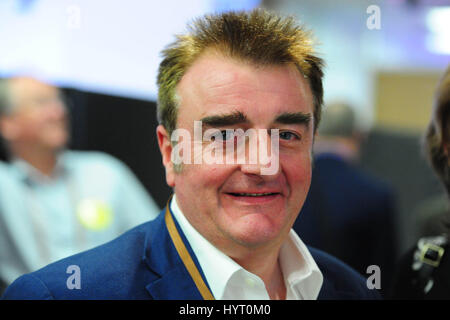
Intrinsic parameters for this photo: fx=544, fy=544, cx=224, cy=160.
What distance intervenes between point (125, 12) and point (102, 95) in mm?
398

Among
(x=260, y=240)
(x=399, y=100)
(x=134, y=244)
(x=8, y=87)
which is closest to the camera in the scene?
(x=260, y=240)

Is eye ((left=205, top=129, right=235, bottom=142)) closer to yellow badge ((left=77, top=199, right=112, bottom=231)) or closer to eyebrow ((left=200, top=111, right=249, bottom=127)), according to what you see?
eyebrow ((left=200, top=111, right=249, bottom=127))

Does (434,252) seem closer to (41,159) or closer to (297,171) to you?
(297,171)

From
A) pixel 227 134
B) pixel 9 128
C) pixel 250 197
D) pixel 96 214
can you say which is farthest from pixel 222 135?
pixel 9 128

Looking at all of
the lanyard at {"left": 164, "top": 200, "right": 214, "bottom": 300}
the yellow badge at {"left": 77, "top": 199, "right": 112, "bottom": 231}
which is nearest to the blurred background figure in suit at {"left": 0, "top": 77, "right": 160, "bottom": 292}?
the yellow badge at {"left": 77, "top": 199, "right": 112, "bottom": 231}

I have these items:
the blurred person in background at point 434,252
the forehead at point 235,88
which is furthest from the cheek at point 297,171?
the blurred person in background at point 434,252

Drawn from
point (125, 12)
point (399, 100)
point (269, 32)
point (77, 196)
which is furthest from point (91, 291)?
point (399, 100)

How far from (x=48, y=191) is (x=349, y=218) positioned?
95cm

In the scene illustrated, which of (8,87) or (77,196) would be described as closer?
(77,196)

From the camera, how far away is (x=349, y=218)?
5.83ft

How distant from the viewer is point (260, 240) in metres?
1.12

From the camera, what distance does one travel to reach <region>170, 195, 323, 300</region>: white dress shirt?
3.82 feet

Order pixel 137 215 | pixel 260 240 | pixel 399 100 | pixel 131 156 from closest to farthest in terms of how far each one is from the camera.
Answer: pixel 260 240
pixel 137 215
pixel 131 156
pixel 399 100
